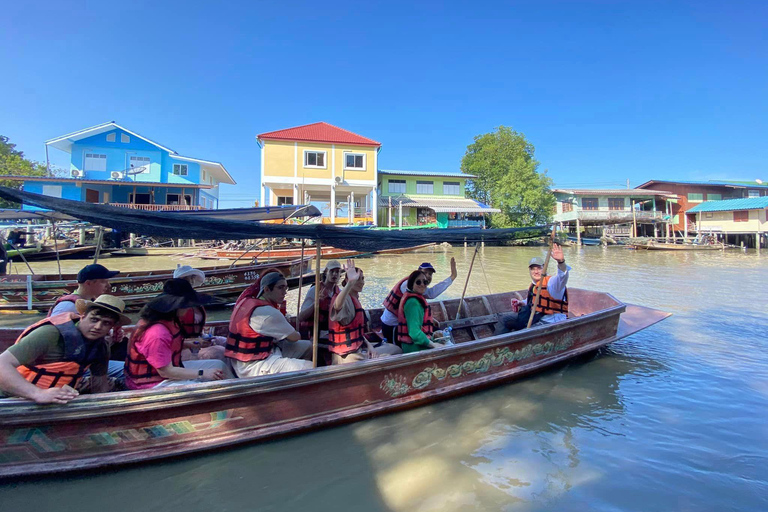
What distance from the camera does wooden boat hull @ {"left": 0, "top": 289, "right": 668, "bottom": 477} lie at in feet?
9.20

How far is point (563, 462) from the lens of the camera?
346 centimetres

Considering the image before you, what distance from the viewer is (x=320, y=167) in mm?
25047

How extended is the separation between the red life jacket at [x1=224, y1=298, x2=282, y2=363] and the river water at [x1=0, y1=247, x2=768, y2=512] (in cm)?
80

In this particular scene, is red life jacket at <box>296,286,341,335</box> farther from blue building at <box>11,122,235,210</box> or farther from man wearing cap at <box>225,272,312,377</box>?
blue building at <box>11,122,235,210</box>

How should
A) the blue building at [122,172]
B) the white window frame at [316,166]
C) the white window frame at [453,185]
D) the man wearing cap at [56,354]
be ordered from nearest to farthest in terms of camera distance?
the man wearing cap at [56,354], the blue building at [122,172], the white window frame at [316,166], the white window frame at [453,185]

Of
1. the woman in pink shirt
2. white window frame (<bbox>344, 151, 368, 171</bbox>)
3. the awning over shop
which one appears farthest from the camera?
the awning over shop

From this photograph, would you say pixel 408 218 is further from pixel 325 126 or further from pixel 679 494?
pixel 679 494

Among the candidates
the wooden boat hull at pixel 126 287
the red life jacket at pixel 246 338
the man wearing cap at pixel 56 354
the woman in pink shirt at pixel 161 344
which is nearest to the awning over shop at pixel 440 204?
the wooden boat hull at pixel 126 287

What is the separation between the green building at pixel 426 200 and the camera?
29.3 meters

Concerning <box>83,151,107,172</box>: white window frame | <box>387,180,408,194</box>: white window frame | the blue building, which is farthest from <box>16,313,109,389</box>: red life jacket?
<box>387,180,408,194</box>: white window frame

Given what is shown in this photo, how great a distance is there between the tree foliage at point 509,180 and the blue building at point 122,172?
23.1 metres

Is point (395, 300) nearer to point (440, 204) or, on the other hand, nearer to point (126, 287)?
point (126, 287)

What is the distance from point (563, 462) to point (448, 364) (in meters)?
1.31

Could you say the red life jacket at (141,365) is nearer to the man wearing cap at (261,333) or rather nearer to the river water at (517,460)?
the man wearing cap at (261,333)
